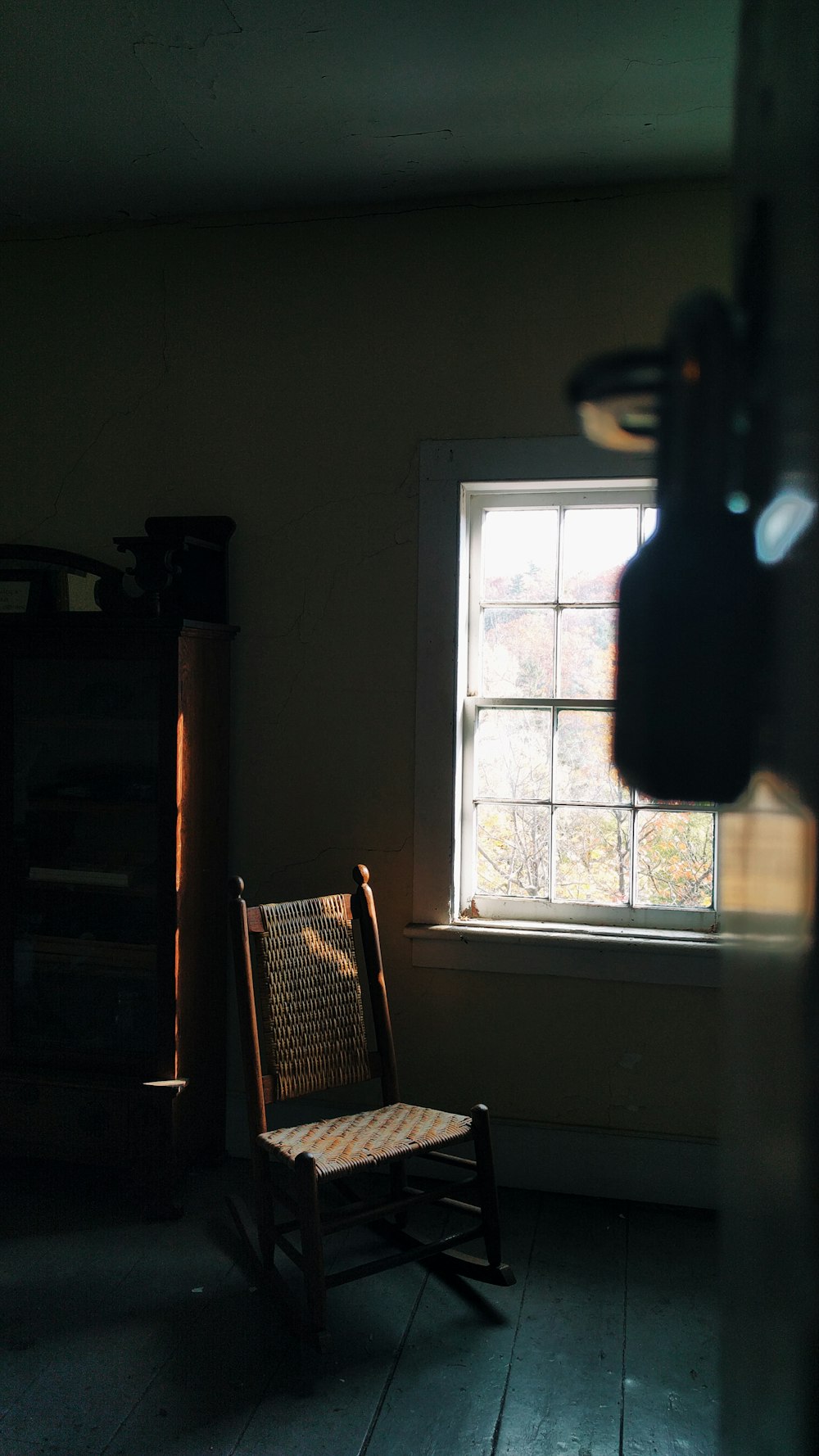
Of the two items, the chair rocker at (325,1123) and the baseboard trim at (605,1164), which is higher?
the chair rocker at (325,1123)

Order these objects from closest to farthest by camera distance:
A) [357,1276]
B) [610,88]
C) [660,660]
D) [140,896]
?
[660,660] → [357,1276] → [610,88] → [140,896]

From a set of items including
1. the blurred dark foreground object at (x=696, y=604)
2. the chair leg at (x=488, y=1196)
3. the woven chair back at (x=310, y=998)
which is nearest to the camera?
the blurred dark foreground object at (x=696, y=604)

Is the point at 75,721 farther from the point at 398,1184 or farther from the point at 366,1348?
the point at 366,1348

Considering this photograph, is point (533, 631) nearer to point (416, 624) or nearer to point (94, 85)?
point (416, 624)

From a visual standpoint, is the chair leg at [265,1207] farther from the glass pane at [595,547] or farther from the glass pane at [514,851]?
the glass pane at [595,547]

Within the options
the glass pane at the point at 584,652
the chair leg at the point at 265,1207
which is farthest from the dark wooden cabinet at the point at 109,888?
the glass pane at the point at 584,652

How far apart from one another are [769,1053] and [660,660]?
16 centimetres

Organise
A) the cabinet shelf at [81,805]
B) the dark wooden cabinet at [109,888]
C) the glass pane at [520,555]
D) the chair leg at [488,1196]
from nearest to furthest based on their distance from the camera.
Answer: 1. the chair leg at [488,1196]
2. the dark wooden cabinet at [109,888]
3. the cabinet shelf at [81,805]
4. the glass pane at [520,555]

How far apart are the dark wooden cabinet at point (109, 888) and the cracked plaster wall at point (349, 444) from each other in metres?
0.32

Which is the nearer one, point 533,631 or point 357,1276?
point 357,1276

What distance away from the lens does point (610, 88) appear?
249 centimetres

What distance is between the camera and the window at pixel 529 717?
3.09 metres

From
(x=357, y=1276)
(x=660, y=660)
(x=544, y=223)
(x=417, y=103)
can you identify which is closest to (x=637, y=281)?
(x=544, y=223)

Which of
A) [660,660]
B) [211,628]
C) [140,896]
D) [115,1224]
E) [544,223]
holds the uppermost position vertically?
[544,223]
